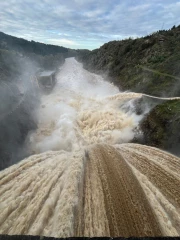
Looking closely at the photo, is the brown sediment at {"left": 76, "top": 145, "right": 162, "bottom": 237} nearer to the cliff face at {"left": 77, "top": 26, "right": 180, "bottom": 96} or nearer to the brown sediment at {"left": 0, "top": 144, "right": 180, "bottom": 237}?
the brown sediment at {"left": 0, "top": 144, "right": 180, "bottom": 237}

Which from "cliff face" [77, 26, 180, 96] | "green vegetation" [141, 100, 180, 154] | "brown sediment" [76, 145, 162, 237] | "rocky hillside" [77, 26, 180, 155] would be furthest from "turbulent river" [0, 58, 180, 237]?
"cliff face" [77, 26, 180, 96]

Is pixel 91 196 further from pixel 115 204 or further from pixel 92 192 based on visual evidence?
pixel 115 204

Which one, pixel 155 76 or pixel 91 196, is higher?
pixel 155 76

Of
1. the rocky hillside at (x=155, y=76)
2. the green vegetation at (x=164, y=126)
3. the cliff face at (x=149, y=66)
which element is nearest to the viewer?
the green vegetation at (x=164, y=126)

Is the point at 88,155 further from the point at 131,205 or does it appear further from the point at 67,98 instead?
the point at 67,98

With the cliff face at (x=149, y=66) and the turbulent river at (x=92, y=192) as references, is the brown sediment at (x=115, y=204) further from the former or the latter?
the cliff face at (x=149, y=66)

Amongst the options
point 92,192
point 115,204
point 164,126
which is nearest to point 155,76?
point 164,126

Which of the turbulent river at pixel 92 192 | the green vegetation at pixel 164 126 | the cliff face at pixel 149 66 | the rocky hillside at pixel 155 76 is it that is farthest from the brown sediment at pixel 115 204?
the cliff face at pixel 149 66

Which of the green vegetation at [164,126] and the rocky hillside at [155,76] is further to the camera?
the rocky hillside at [155,76]
